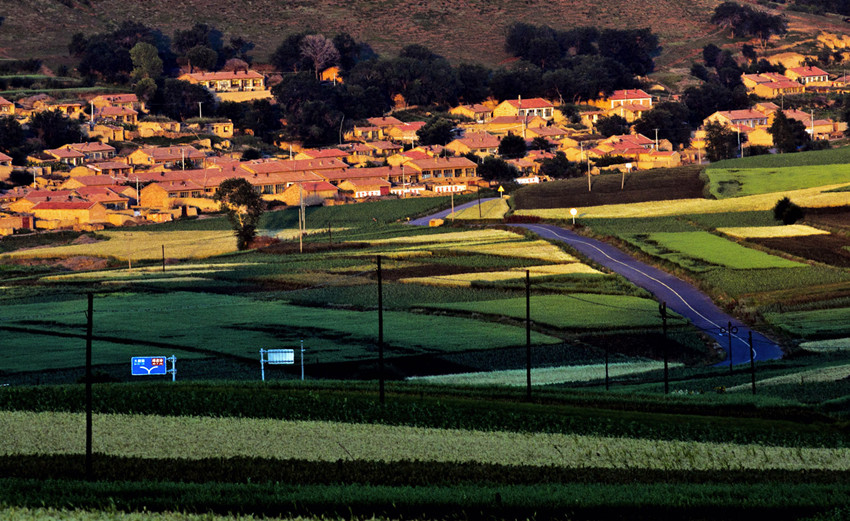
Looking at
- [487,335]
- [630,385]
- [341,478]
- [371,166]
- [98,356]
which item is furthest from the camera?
[371,166]

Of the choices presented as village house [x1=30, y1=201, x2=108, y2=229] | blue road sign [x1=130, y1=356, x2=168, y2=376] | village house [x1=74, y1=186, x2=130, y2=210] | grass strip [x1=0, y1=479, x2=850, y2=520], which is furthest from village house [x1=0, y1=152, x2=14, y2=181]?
grass strip [x1=0, y1=479, x2=850, y2=520]

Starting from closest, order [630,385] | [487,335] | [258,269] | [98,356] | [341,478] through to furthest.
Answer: [341,478], [630,385], [98,356], [487,335], [258,269]

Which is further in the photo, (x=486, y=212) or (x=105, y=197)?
(x=105, y=197)

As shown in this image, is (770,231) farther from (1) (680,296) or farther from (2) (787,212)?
(1) (680,296)

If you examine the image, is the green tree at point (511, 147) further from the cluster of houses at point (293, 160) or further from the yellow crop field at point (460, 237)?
the yellow crop field at point (460, 237)

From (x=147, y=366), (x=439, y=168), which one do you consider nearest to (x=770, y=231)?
(x=147, y=366)

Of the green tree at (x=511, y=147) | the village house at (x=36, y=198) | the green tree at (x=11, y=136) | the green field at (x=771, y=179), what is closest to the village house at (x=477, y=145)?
the green tree at (x=511, y=147)

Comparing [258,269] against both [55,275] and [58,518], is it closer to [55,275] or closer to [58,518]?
[55,275]

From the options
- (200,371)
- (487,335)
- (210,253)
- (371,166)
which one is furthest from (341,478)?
(371,166)

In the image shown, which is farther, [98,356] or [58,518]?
[98,356]
